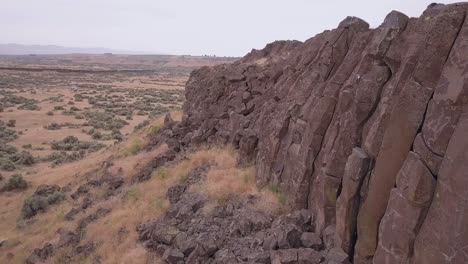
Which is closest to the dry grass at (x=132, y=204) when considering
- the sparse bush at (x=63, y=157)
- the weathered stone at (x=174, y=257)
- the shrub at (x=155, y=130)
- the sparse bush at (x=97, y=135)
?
the weathered stone at (x=174, y=257)

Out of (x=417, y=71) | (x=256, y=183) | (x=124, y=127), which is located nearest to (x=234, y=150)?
(x=256, y=183)

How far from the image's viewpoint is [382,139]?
29.6 ft

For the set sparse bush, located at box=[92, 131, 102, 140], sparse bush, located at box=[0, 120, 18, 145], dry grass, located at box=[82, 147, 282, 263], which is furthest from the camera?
sparse bush, located at box=[92, 131, 102, 140]

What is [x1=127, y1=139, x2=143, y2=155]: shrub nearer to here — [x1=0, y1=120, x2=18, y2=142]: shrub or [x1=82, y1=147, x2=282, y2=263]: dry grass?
[x1=82, y1=147, x2=282, y2=263]: dry grass

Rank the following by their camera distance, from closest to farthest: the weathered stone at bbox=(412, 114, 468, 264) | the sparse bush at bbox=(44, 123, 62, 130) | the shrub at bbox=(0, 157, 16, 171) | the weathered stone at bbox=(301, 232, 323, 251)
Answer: the weathered stone at bbox=(412, 114, 468, 264) < the weathered stone at bbox=(301, 232, 323, 251) < the shrub at bbox=(0, 157, 16, 171) < the sparse bush at bbox=(44, 123, 62, 130)

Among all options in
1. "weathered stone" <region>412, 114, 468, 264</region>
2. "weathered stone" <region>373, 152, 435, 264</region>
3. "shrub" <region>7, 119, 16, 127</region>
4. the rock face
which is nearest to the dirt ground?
"shrub" <region>7, 119, 16, 127</region>

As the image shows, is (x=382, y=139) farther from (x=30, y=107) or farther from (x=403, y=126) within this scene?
(x=30, y=107)

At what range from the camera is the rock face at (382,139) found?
283 inches

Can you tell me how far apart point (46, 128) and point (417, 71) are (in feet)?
141

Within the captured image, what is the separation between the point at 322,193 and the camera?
1073cm

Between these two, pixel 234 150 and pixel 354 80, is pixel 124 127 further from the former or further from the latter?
pixel 354 80

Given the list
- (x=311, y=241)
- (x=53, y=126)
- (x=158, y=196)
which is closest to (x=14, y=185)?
(x=158, y=196)

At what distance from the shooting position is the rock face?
23.6ft

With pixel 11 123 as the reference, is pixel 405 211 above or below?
above
